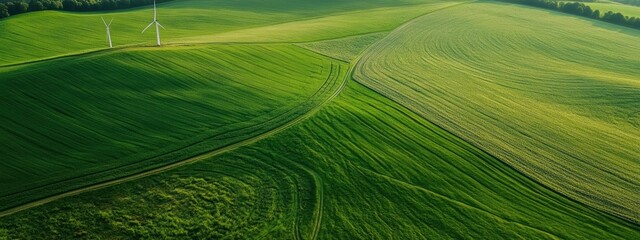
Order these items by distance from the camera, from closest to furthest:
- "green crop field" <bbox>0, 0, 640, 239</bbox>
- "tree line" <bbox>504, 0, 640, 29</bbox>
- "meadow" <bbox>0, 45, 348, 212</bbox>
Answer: "green crop field" <bbox>0, 0, 640, 239</bbox>
"meadow" <bbox>0, 45, 348, 212</bbox>
"tree line" <bbox>504, 0, 640, 29</bbox>

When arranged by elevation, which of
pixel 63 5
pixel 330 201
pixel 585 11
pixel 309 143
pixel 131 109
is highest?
pixel 585 11

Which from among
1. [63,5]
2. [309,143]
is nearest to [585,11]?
[309,143]

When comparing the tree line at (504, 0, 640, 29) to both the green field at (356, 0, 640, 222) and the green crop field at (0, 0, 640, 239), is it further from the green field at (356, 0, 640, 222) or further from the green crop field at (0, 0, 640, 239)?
the green crop field at (0, 0, 640, 239)

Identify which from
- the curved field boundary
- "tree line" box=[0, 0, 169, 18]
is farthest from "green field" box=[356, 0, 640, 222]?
"tree line" box=[0, 0, 169, 18]

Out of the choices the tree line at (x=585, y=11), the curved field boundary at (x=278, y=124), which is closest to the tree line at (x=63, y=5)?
the curved field boundary at (x=278, y=124)

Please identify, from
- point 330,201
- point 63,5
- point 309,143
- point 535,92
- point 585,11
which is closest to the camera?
point 330,201

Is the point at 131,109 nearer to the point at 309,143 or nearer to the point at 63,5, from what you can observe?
the point at 309,143
